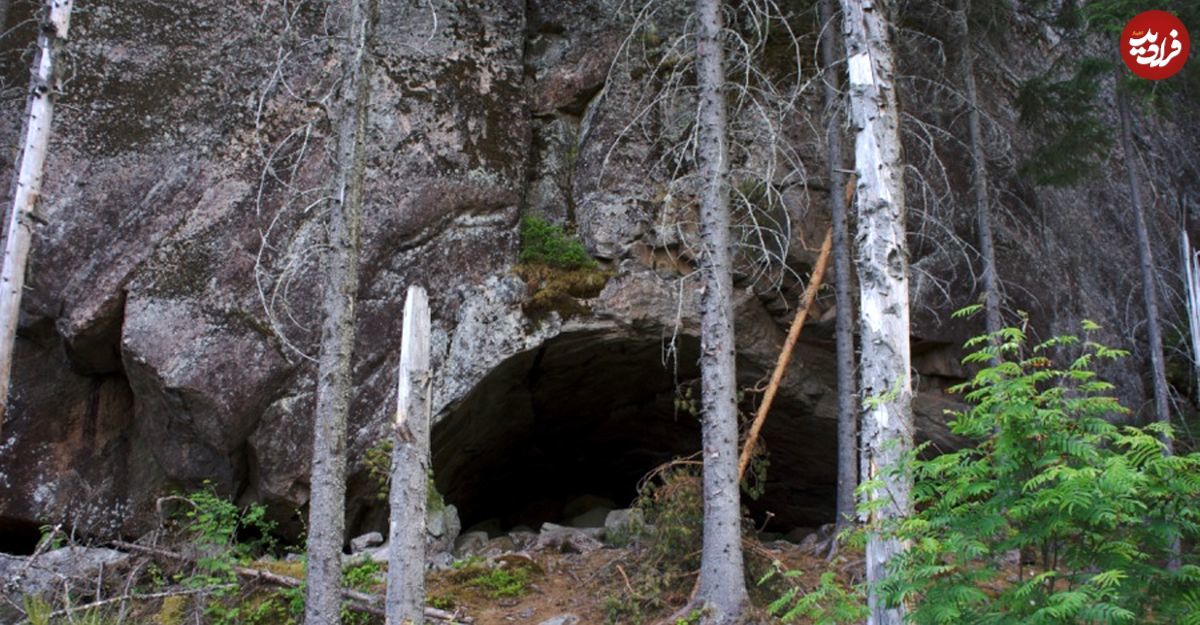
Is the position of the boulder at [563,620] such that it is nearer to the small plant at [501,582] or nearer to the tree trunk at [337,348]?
the small plant at [501,582]

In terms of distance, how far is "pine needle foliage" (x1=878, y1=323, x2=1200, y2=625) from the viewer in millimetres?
4641

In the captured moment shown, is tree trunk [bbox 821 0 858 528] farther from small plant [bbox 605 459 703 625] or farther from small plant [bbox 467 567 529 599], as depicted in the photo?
small plant [bbox 467 567 529 599]

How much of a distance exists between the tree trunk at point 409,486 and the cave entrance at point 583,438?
3.32 m

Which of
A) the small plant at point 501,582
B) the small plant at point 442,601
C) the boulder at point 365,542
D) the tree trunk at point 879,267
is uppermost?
the tree trunk at point 879,267

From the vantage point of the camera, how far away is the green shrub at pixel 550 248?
12.3 meters

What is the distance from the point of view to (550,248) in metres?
12.4

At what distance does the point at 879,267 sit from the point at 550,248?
5.79 metres

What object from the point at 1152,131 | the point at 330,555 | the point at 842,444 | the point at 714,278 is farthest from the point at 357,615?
the point at 1152,131

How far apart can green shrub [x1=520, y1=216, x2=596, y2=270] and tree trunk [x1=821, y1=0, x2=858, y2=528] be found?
3066 millimetres

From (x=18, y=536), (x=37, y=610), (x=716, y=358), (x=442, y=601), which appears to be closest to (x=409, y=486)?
(x=442, y=601)

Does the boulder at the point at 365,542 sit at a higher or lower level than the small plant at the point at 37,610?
higher

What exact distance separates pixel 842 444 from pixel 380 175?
6.44 m

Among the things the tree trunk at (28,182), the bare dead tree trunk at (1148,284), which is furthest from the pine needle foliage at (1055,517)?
the tree trunk at (28,182)

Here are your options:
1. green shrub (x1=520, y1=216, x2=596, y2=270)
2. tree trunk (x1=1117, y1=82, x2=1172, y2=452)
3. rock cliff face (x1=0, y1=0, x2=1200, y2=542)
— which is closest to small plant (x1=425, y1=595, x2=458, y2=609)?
rock cliff face (x1=0, y1=0, x2=1200, y2=542)
